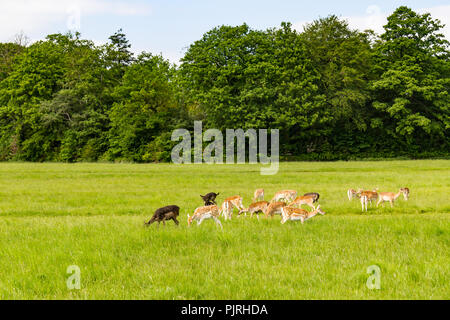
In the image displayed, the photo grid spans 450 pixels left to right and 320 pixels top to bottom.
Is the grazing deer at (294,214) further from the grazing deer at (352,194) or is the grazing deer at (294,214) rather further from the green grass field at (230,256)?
the grazing deer at (352,194)

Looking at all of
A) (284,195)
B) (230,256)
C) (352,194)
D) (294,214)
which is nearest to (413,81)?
(352,194)

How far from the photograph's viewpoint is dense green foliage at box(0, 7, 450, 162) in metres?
52.8

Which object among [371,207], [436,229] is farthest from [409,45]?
[436,229]

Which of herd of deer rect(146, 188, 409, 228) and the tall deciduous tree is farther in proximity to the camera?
the tall deciduous tree

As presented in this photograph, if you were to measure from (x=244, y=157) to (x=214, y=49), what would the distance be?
1621cm

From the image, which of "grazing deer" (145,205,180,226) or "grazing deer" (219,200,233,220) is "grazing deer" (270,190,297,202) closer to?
"grazing deer" (219,200,233,220)

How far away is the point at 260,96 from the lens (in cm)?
5075

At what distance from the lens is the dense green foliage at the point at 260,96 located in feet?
173

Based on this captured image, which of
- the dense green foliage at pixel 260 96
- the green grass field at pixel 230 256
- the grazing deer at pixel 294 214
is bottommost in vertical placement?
the green grass field at pixel 230 256

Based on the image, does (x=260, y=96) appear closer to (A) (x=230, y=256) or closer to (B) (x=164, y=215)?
(B) (x=164, y=215)

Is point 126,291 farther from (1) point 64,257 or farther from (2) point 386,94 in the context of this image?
(2) point 386,94

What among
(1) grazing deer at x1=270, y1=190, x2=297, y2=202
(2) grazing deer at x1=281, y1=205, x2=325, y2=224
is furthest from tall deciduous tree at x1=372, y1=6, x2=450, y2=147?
(2) grazing deer at x1=281, y1=205, x2=325, y2=224

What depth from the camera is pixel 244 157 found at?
51.9 m

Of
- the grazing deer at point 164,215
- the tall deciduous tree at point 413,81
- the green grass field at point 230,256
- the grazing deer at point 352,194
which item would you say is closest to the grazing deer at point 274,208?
the green grass field at point 230,256
